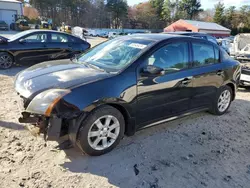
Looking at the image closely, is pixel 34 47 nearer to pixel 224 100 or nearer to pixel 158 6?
pixel 224 100

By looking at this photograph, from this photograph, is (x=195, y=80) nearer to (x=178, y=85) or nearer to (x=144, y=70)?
(x=178, y=85)

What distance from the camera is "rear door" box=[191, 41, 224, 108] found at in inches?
162

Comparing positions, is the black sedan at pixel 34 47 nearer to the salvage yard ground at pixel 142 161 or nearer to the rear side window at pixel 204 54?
the salvage yard ground at pixel 142 161

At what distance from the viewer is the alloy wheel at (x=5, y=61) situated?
8.17 metres

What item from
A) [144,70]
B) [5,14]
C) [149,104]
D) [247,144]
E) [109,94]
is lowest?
[247,144]

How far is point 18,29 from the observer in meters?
37.6

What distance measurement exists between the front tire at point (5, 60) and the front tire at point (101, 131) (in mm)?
6608

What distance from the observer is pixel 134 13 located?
Answer: 7125cm

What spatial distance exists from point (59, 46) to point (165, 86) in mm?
6558

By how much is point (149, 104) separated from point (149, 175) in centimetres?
104

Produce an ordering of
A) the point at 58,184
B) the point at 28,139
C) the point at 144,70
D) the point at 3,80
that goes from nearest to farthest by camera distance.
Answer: the point at 58,184 → the point at 144,70 → the point at 28,139 → the point at 3,80

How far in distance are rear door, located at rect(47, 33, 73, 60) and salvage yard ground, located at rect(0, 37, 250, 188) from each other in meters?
5.08

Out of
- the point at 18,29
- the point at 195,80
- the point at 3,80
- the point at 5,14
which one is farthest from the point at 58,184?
the point at 5,14

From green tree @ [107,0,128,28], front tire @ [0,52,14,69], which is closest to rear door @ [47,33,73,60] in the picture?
front tire @ [0,52,14,69]
